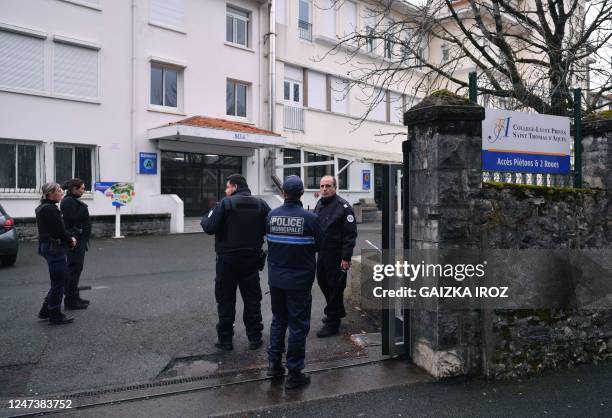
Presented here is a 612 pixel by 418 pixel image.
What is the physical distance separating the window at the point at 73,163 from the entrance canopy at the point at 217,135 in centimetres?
213

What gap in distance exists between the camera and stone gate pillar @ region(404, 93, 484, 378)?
4.46 metres

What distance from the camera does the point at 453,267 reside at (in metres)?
4.54

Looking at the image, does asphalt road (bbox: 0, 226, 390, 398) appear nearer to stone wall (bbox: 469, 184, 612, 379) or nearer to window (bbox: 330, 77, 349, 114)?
stone wall (bbox: 469, 184, 612, 379)

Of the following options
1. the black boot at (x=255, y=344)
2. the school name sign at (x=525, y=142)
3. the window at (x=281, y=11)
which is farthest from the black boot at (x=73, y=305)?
the window at (x=281, y=11)

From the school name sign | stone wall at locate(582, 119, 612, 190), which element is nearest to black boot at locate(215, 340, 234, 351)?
the school name sign

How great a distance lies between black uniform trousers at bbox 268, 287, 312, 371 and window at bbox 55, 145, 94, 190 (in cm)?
1337

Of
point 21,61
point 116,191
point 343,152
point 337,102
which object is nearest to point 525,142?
point 116,191

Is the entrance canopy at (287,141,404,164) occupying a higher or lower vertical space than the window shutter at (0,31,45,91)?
lower

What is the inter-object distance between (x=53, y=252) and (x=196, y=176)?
13.2 metres

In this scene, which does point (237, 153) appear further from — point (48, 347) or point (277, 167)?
point (48, 347)

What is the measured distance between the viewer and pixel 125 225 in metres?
15.3

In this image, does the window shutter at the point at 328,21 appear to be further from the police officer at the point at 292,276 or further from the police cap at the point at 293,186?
the police officer at the point at 292,276

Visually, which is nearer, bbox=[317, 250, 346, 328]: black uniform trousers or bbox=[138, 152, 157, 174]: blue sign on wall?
bbox=[317, 250, 346, 328]: black uniform trousers

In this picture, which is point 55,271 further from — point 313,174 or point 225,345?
point 313,174
